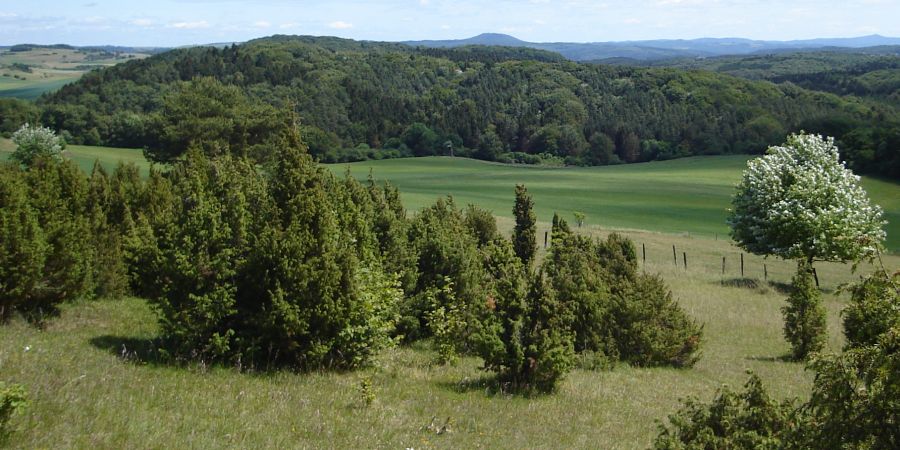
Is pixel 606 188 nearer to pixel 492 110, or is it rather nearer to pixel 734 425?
pixel 734 425

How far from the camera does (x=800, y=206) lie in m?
34.4

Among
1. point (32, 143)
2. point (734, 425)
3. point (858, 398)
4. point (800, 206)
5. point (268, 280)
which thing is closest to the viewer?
point (858, 398)

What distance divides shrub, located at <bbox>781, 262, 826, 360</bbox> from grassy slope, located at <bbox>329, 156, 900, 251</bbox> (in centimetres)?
2924

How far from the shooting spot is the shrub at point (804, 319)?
21641 mm

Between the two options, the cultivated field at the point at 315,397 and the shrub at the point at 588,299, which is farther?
the shrub at the point at 588,299

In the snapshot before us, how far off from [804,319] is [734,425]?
599 inches

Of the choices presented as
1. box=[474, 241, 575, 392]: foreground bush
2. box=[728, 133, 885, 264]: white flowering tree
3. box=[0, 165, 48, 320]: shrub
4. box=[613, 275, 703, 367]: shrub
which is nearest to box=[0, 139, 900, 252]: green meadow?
box=[728, 133, 885, 264]: white flowering tree

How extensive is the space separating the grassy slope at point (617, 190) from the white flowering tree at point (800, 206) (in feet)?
41.1

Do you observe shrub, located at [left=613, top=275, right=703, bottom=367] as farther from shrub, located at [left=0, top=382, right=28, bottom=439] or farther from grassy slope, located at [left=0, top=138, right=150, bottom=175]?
grassy slope, located at [left=0, top=138, right=150, bottom=175]

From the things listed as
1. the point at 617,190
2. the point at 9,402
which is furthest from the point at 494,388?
the point at 617,190

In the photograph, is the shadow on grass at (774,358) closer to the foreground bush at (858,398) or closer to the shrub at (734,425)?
the shrub at (734,425)

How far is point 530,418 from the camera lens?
12086 millimetres

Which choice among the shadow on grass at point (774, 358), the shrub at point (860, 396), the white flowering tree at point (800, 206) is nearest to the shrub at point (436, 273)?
the shadow on grass at point (774, 358)

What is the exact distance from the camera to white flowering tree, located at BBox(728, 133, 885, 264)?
3391 cm
